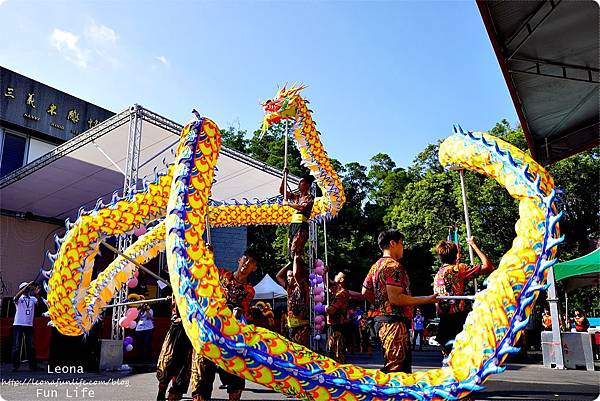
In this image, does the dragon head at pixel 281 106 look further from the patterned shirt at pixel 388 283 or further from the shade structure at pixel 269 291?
the shade structure at pixel 269 291

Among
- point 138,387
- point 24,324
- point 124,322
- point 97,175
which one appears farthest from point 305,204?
point 97,175

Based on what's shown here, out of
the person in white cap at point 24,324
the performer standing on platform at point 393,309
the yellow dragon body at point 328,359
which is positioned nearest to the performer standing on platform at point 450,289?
the performer standing on platform at point 393,309

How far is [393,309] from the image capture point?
11.7 feet

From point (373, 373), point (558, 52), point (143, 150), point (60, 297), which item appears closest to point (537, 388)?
point (558, 52)

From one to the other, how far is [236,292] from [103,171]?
10.2 m

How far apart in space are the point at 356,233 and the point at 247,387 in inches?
688

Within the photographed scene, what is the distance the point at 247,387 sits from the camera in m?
7.11

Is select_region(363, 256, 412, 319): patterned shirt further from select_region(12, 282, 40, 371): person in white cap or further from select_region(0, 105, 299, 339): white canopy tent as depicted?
select_region(12, 282, 40, 371): person in white cap

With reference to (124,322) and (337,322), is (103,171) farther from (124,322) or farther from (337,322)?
(337,322)

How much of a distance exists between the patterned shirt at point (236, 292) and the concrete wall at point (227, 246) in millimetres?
14276

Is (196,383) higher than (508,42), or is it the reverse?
(508,42)

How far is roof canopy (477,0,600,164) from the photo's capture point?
6250 millimetres

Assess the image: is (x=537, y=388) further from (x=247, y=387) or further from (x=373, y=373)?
(x=373, y=373)

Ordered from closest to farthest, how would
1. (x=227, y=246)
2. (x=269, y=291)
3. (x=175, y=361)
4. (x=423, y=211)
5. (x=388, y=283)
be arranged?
(x=388, y=283), (x=175, y=361), (x=269, y=291), (x=227, y=246), (x=423, y=211)
